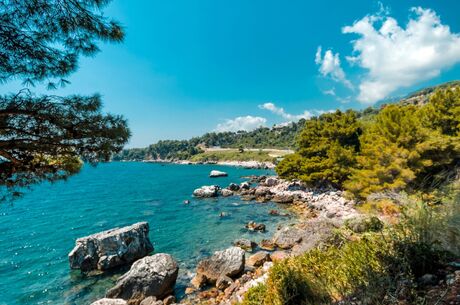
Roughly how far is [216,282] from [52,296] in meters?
7.43

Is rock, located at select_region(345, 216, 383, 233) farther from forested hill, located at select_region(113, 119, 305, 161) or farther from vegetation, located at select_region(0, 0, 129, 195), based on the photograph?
forested hill, located at select_region(113, 119, 305, 161)

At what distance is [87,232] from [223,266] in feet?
48.3

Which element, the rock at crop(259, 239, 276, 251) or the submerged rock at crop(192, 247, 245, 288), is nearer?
the submerged rock at crop(192, 247, 245, 288)

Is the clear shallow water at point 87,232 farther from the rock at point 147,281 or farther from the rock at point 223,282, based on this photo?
the rock at point 223,282

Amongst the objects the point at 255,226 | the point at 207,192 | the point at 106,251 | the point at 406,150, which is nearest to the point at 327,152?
the point at 406,150

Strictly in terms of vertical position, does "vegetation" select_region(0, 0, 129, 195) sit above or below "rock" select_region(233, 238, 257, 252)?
above

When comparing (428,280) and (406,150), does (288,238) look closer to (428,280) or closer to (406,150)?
(406,150)

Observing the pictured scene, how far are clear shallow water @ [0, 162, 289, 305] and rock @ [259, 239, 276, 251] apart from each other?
1.32 m

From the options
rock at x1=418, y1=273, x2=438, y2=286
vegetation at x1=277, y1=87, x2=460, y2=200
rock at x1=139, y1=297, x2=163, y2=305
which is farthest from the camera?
vegetation at x1=277, y1=87, x2=460, y2=200

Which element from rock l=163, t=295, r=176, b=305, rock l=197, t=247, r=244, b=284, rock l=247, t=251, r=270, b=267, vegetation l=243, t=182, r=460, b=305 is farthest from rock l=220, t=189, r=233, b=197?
vegetation l=243, t=182, r=460, b=305

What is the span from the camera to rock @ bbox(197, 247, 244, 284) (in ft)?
36.7

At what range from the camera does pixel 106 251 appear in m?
13.5

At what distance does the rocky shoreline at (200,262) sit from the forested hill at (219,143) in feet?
399

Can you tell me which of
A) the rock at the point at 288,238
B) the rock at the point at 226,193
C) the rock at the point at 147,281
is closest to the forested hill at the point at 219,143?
the rock at the point at 226,193
